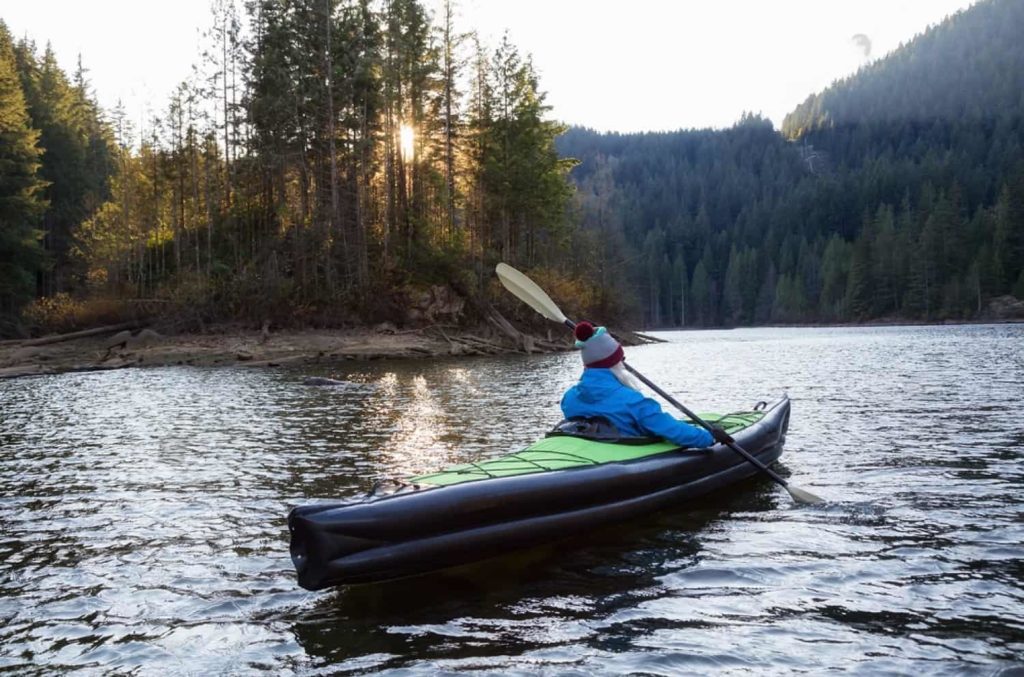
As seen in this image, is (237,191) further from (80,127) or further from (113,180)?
(80,127)

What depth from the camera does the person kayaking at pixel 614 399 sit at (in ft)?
23.1

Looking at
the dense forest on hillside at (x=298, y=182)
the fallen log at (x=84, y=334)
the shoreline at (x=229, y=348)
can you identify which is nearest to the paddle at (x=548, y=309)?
the shoreline at (x=229, y=348)

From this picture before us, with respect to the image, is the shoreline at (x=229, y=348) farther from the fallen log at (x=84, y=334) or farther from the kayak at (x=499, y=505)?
the kayak at (x=499, y=505)

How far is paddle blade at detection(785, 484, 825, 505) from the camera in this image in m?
7.36

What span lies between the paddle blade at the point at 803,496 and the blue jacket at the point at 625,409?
4.00 feet

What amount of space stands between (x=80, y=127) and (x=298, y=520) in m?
54.7

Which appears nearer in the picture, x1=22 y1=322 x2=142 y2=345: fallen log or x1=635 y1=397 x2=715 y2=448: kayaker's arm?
x1=635 y1=397 x2=715 y2=448: kayaker's arm

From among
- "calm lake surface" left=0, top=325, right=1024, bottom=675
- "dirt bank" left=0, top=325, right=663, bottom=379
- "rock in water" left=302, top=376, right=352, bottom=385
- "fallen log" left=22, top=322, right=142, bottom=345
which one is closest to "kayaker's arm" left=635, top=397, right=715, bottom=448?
"calm lake surface" left=0, top=325, right=1024, bottom=675

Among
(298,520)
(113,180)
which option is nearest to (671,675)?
(298,520)

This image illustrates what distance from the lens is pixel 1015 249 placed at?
245 ft

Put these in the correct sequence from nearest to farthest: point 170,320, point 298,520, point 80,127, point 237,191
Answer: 1. point 298,520
2. point 170,320
3. point 237,191
4. point 80,127

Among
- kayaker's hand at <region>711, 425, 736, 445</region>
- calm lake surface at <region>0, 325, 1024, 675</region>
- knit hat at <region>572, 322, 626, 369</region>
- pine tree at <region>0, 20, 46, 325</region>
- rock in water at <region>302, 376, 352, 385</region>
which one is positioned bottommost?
calm lake surface at <region>0, 325, 1024, 675</region>

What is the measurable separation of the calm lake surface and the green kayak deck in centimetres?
66

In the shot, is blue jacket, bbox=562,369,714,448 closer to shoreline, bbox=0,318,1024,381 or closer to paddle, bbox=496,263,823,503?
paddle, bbox=496,263,823,503
